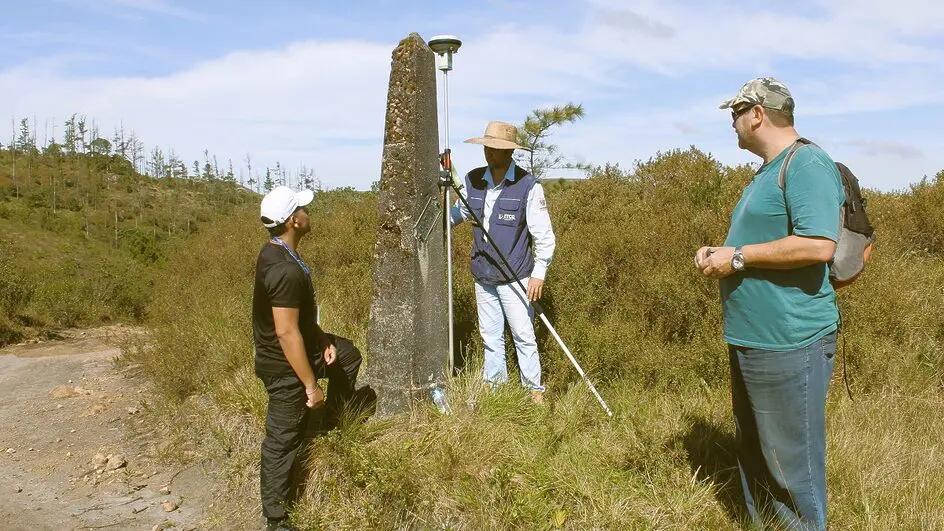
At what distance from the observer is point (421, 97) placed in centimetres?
416

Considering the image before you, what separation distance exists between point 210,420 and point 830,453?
14.4 feet

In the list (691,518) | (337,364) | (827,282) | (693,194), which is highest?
(693,194)

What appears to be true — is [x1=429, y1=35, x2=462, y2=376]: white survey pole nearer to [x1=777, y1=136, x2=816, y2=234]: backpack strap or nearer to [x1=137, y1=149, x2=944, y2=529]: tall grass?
[x1=137, y1=149, x2=944, y2=529]: tall grass

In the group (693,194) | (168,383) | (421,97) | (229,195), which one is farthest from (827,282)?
(229,195)

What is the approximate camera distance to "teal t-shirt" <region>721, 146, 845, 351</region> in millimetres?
2234

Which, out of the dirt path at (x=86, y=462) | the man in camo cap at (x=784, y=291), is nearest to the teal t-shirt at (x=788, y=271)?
the man in camo cap at (x=784, y=291)

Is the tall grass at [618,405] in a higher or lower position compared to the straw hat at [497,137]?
lower

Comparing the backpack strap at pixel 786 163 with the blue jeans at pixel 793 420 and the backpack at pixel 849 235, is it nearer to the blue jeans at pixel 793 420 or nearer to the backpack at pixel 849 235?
the backpack at pixel 849 235

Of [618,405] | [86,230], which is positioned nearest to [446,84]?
[618,405]

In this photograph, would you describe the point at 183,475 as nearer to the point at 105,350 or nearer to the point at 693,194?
the point at 105,350

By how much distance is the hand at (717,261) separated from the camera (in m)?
2.45

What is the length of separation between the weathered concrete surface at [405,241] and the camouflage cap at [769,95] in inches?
88.3

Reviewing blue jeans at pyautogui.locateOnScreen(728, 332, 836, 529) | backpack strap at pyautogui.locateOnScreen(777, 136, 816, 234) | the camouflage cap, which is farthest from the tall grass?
the camouflage cap

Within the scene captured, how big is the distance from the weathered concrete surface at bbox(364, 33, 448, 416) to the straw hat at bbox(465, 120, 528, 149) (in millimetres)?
378
